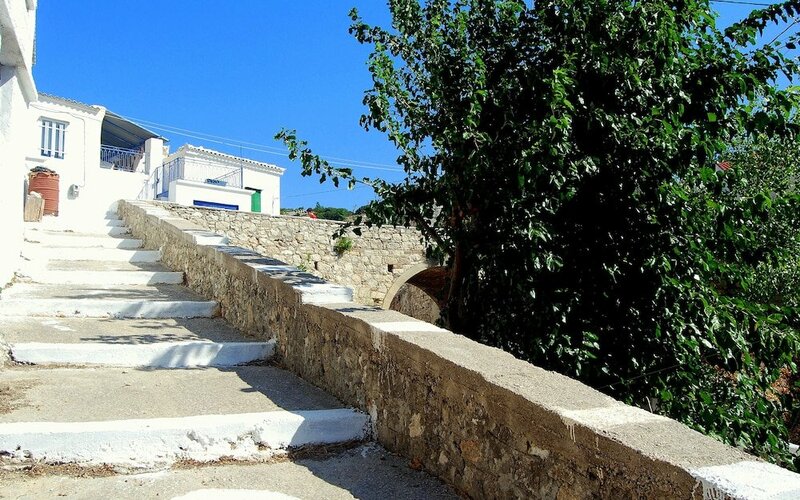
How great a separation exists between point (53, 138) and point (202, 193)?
206 inches

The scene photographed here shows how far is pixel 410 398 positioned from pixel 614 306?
221 cm

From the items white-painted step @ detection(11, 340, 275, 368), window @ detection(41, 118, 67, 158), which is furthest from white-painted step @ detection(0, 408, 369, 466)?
window @ detection(41, 118, 67, 158)

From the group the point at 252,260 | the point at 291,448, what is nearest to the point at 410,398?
the point at 291,448

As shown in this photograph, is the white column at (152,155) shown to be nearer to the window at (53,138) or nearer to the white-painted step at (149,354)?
the window at (53,138)

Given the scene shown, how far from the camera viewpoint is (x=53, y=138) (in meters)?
17.5

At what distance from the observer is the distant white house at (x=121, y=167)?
643 inches

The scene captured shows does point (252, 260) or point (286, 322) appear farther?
point (252, 260)

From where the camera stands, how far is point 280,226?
15.3m

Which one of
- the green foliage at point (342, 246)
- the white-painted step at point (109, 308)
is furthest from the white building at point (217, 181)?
the white-painted step at point (109, 308)

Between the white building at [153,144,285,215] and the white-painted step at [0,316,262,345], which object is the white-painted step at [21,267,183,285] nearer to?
the white-painted step at [0,316,262,345]

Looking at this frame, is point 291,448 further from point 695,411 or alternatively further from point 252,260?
point 695,411

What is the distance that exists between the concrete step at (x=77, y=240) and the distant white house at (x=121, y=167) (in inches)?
82.3

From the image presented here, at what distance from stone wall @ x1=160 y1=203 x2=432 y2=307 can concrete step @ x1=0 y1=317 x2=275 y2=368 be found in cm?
849

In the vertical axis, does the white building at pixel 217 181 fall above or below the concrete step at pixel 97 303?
above
